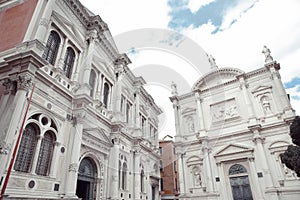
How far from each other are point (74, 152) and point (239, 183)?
→ 13400 mm

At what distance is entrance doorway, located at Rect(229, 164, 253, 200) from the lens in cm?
1541

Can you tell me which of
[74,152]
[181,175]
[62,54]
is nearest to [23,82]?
[62,54]

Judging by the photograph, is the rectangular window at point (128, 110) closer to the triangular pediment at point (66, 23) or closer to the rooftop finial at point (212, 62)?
the triangular pediment at point (66, 23)

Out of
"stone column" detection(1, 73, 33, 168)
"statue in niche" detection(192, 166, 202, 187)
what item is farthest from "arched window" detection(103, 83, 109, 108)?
"statue in niche" detection(192, 166, 202, 187)

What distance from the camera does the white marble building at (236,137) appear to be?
1482 cm

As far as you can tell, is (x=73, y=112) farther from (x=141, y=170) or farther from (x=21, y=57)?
(x=141, y=170)

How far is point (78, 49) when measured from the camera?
39.7ft

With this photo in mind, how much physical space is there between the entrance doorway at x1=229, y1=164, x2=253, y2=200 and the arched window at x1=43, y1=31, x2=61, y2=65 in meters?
15.8

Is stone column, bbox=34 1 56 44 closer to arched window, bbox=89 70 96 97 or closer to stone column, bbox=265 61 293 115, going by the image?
arched window, bbox=89 70 96 97

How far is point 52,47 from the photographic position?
10.3 m

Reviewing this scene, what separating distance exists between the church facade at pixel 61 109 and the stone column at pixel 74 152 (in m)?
0.04

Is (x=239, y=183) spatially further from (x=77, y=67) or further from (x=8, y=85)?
(x=8, y=85)

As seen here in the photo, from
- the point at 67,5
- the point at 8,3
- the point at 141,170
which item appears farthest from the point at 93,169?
the point at 8,3

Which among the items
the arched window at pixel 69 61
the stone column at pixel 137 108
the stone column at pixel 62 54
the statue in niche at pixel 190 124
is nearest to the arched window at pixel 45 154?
the stone column at pixel 62 54
